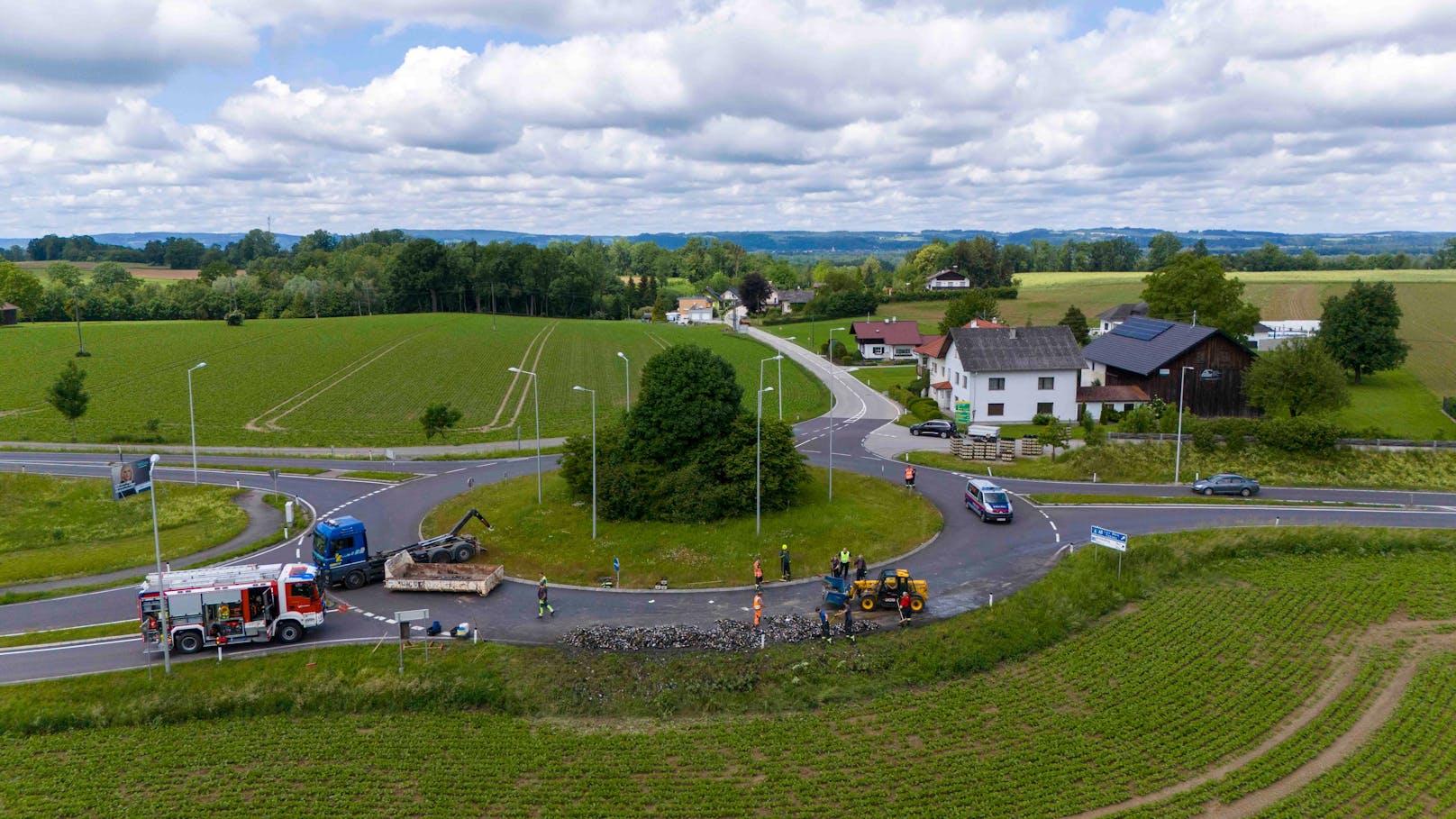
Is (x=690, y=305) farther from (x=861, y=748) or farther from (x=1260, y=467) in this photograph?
(x=861, y=748)

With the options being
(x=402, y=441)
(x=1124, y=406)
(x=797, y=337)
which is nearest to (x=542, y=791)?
(x=402, y=441)

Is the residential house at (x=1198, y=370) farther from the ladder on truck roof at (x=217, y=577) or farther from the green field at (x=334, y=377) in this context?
the ladder on truck roof at (x=217, y=577)

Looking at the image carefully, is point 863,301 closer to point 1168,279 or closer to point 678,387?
point 1168,279

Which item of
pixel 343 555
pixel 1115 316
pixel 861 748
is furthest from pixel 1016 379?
pixel 1115 316

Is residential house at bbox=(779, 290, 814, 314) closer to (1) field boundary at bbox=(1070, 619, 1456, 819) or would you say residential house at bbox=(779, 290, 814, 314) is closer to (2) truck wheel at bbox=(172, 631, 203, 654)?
(1) field boundary at bbox=(1070, 619, 1456, 819)

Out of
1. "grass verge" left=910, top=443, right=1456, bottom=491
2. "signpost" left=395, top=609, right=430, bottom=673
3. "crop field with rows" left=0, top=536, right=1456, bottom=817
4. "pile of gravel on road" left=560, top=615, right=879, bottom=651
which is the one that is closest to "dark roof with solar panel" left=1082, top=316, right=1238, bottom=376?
"grass verge" left=910, top=443, right=1456, bottom=491

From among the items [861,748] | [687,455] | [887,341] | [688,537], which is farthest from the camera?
[887,341]
